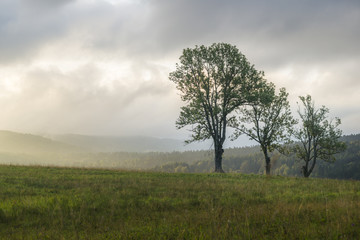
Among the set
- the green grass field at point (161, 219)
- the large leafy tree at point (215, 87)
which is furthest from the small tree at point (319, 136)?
the green grass field at point (161, 219)

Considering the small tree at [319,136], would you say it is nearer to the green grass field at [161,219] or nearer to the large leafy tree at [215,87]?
the large leafy tree at [215,87]

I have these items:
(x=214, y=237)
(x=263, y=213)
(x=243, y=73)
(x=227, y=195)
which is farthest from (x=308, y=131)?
(x=214, y=237)

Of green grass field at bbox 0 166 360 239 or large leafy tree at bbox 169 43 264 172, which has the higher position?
large leafy tree at bbox 169 43 264 172

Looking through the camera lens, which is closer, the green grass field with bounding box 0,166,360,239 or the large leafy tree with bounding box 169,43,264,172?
the green grass field with bounding box 0,166,360,239

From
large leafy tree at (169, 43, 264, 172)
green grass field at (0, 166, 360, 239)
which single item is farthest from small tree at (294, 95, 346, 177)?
green grass field at (0, 166, 360, 239)

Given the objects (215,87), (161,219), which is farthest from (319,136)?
(161,219)

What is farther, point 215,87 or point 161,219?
point 215,87

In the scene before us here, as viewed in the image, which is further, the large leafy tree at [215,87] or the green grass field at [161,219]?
the large leafy tree at [215,87]

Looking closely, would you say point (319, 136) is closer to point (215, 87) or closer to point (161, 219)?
point (215, 87)

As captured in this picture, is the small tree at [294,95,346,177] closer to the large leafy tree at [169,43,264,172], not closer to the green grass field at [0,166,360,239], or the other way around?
the large leafy tree at [169,43,264,172]

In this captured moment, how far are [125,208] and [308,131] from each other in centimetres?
4041

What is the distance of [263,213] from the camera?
26.8ft

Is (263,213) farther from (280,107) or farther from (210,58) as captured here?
(280,107)

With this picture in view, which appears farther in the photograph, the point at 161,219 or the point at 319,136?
the point at 319,136
